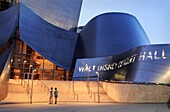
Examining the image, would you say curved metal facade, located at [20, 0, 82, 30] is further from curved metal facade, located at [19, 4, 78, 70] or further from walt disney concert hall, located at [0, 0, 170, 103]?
curved metal facade, located at [19, 4, 78, 70]

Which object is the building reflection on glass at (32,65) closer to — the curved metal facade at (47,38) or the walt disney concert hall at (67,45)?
the walt disney concert hall at (67,45)

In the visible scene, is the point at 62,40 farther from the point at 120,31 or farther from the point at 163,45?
the point at 163,45

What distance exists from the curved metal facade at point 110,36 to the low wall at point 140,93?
1396 centimetres

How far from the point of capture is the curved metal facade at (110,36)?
3569cm

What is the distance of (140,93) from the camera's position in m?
20.6

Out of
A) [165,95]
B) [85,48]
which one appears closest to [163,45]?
[165,95]

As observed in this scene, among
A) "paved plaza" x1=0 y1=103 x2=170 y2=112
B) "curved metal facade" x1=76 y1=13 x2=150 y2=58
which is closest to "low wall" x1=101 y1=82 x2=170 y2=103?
"paved plaza" x1=0 y1=103 x2=170 y2=112

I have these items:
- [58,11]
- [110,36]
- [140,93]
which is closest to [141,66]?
[140,93]

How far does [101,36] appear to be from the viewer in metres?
37.3

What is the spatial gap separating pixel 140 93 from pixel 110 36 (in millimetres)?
17100

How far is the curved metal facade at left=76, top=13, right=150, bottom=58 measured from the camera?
3569 centimetres

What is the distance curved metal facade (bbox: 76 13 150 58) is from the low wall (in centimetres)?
1396

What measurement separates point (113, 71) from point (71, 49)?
608 inches

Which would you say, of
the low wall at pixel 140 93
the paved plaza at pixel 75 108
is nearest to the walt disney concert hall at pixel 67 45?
the low wall at pixel 140 93
